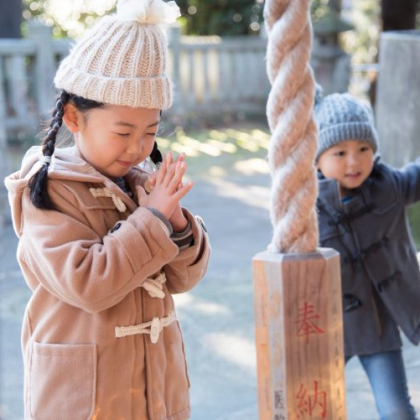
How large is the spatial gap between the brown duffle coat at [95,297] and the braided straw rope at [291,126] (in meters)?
0.42

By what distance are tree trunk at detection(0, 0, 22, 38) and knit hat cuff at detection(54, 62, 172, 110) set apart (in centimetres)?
1042

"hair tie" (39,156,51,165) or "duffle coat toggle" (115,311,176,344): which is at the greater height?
"hair tie" (39,156,51,165)

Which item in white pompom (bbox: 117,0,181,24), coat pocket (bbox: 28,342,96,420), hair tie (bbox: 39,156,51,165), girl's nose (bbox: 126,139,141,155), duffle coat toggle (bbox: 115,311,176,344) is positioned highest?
white pompom (bbox: 117,0,181,24)

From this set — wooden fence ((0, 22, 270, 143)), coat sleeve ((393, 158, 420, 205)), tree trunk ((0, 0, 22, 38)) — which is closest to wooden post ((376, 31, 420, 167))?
coat sleeve ((393, 158, 420, 205))

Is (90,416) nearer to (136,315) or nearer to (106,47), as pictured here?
(136,315)

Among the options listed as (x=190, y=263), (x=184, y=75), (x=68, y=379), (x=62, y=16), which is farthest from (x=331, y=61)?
(x=68, y=379)

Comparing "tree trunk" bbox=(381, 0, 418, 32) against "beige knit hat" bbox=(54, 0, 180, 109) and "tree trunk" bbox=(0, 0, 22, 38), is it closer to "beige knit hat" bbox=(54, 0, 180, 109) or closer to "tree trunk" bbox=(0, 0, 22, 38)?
"tree trunk" bbox=(0, 0, 22, 38)

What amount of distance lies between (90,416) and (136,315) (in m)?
0.26

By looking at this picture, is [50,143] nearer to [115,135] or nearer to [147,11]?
[115,135]

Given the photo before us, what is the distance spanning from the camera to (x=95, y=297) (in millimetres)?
1978

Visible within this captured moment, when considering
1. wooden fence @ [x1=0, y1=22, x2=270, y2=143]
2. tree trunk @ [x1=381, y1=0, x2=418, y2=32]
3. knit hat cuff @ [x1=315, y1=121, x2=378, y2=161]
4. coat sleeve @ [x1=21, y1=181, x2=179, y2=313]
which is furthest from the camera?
tree trunk @ [x1=381, y1=0, x2=418, y2=32]

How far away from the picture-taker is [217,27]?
15.8 meters

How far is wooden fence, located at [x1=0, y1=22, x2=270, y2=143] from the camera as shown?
10.0 m

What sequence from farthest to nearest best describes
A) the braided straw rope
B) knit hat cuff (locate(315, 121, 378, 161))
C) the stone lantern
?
the stone lantern < knit hat cuff (locate(315, 121, 378, 161)) < the braided straw rope
